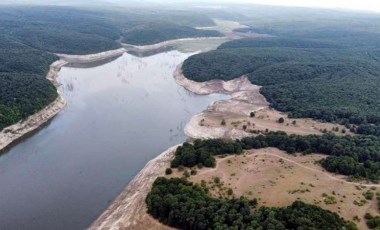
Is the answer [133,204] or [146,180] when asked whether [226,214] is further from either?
[146,180]

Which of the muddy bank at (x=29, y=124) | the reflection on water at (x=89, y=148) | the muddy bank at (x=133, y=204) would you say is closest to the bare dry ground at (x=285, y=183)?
the muddy bank at (x=133, y=204)

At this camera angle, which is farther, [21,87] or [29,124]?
[21,87]

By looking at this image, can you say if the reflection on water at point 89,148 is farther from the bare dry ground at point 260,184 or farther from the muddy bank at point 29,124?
Result: the bare dry ground at point 260,184

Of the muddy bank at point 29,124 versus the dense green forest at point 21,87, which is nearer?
the muddy bank at point 29,124

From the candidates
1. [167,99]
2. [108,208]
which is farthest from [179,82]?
[108,208]

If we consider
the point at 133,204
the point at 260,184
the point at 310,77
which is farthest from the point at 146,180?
the point at 310,77

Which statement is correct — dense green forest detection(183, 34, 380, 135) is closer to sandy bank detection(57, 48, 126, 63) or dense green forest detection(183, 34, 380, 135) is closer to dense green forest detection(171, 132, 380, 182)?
dense green forest detection(171, 132, 380, 182)
